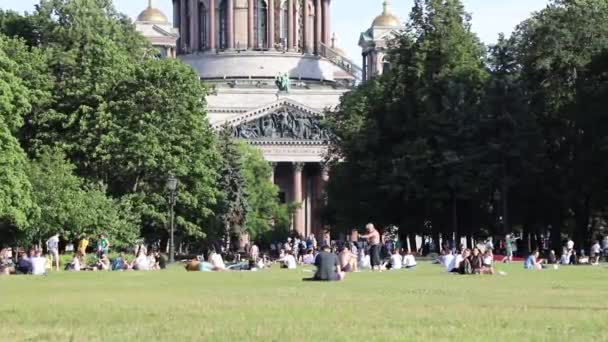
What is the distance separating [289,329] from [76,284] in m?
15.4

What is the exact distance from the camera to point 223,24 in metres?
155

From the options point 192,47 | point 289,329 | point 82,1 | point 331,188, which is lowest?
point 289,329

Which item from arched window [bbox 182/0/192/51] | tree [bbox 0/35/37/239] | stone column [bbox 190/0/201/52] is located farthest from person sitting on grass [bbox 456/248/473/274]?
arched window [bbox 182/0/192/51]

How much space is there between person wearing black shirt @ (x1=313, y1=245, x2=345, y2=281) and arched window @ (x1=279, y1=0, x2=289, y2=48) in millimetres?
118539

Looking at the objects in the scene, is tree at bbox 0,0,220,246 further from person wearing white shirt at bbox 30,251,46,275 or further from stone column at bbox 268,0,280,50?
stone column at bbox 268,0,280,50

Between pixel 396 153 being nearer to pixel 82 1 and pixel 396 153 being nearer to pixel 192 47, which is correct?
pixel 82 1

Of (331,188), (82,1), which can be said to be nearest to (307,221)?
(331,188)

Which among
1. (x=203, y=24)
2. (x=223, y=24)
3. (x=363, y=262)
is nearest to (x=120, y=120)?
(x=363, y=262)

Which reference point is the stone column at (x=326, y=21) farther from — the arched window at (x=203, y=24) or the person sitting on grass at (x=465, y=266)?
the person sitting on grass at (x=465, y=266)

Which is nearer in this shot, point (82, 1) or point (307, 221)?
point (82, 1)

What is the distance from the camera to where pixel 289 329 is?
2098 centimetres

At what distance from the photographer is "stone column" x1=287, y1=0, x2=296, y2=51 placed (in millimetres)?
153750

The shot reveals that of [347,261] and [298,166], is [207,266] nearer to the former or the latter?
[347,261]

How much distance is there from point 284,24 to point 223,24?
18.8ft
